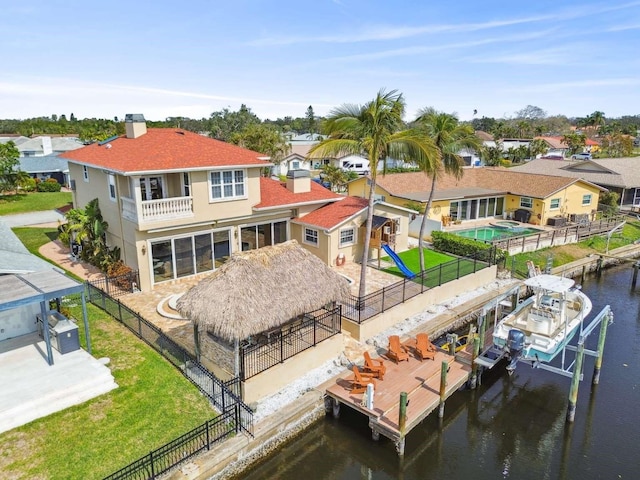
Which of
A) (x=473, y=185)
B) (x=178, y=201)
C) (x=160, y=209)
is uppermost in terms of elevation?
(x=178, y=201)

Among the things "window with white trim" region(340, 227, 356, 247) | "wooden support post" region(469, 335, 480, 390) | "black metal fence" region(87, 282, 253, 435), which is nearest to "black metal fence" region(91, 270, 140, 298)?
"black metal fence" region(87, 282, 253, 435)

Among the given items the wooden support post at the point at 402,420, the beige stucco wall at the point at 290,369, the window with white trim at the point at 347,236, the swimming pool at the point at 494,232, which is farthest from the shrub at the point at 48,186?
the wooden support post at the point at 402,420

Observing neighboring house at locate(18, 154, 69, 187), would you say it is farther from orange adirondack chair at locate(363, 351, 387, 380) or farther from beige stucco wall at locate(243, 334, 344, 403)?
orange adirondack chair at locate(363, 351, 387, 380)

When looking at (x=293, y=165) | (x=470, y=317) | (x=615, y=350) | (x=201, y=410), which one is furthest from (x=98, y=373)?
(x=293, y=165)

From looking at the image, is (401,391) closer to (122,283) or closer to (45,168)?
(122,283)

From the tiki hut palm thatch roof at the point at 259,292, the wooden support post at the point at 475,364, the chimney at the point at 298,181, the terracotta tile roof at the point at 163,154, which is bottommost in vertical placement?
the wooden support post at the point at 475,364

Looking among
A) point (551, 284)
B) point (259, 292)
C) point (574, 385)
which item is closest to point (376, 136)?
point (259, 292)

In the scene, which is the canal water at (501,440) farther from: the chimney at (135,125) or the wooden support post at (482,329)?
the chimney at (135,125)
